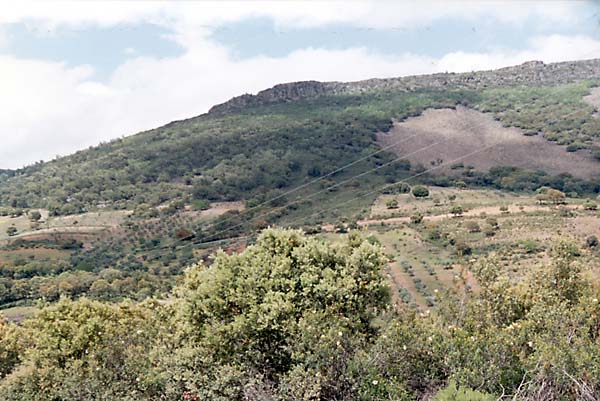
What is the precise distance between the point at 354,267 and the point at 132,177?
10394 centimetres

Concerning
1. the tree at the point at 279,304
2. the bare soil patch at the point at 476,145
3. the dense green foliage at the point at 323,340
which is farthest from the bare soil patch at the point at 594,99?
the tree at the point at 279,304

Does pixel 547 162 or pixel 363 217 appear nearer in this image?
pixel 363 217

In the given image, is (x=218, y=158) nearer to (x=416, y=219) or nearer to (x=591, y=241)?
(x=416, y=219)

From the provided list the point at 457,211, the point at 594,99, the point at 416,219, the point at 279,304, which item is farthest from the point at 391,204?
the point at 279,304

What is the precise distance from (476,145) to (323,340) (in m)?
117

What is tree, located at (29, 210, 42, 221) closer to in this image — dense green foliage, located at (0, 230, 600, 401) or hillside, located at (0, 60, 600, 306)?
hillside, located at (0, 60, 600, 306)

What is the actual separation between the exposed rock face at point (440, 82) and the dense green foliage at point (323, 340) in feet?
484

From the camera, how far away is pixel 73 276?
6425 cm

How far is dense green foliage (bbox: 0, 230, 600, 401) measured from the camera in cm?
1487

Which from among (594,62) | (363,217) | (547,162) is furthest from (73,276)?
(594,62)

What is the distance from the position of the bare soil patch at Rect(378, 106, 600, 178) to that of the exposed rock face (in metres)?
25.6

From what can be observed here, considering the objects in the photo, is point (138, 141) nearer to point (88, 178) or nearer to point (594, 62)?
point (88, 178)

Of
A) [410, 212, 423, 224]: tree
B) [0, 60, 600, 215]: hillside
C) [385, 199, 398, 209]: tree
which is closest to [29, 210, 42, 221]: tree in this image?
[0, 60, 600, 215]: hillside

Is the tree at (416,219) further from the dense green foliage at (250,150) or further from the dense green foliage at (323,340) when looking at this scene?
the dense green foliage at (323,340)
